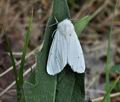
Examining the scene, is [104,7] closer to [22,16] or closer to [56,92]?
[22,16]

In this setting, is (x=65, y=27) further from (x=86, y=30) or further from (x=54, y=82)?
(x=86, y=30)

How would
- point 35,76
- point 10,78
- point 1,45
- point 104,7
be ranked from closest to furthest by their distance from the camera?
point 35,76 → point 10,78 → point 1,45 → point 104,7

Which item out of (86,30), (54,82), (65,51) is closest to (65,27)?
(65,51)

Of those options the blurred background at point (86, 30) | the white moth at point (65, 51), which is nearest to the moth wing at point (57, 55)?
the white moth at point (65, 51)

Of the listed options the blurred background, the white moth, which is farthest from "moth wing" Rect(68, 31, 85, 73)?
the blurred background

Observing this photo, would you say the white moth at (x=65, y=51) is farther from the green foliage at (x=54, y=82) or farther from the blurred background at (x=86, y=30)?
the blurred background at (x=86, y=30)

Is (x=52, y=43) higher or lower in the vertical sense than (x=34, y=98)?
higher

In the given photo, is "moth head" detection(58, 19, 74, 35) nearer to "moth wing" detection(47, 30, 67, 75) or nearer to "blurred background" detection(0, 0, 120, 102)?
"moth wing" detection(47, 30, 67, 75)

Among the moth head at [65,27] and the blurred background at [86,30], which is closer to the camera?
the moth head at [65,27]

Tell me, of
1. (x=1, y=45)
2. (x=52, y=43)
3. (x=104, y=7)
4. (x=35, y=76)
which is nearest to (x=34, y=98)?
(x=35, y=76)
